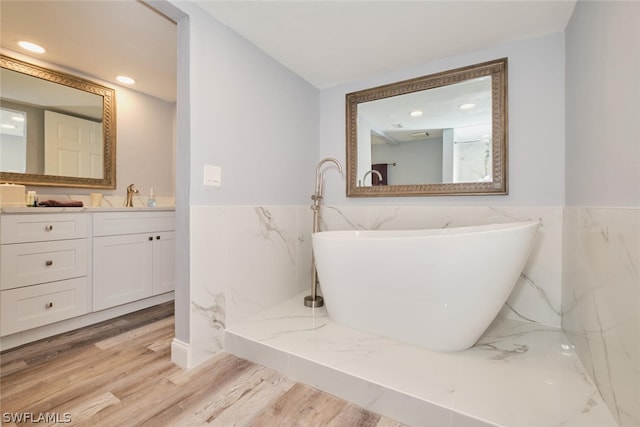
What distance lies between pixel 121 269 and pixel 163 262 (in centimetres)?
33

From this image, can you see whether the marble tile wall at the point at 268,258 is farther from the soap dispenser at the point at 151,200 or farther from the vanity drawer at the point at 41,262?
the soap dispenser at the point at 151,200

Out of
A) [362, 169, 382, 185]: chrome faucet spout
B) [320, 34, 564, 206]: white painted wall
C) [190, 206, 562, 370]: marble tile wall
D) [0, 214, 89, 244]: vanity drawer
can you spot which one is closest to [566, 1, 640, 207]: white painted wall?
[320, 34, 564, 206]: white painted wall

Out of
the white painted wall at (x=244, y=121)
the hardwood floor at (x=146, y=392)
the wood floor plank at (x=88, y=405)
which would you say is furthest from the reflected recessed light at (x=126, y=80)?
the wood floor plank at (x=88, y=405)

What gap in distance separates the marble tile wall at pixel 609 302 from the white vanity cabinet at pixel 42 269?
8.96ft

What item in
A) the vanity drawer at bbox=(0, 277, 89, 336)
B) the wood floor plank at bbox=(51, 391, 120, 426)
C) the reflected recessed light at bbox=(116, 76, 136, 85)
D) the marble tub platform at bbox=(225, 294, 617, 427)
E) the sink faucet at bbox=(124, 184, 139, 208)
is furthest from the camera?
the sink faucet at bbox=(124, 184, 139, 208)

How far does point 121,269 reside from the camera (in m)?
2.09

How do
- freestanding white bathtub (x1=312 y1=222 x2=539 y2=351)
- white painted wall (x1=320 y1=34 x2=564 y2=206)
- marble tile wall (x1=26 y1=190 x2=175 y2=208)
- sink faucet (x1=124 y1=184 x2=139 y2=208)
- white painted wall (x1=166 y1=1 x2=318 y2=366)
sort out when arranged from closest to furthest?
freestanding white bathtub (x1=312 y1=222 x2=539 y2=351) → white painted wall (x1=166 y1=1 x2=318 y2=366) → white painted wall (x1=320 y1=34 x2=564 y2=206) → marble tile wall (x1=26 y1=190 x2=175 y2=208) → sink faucet (x1=124 y1=184 x2=139 y2=208)

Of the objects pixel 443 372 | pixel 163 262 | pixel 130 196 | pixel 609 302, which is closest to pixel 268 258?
pixel 163 262

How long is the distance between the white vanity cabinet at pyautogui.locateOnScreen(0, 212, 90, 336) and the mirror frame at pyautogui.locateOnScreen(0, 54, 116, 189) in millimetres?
572

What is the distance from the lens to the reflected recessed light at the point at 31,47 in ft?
6.35

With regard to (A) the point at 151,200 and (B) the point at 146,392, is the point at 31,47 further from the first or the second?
(B) the point at 146,392

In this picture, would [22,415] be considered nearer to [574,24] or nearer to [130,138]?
[130,138]

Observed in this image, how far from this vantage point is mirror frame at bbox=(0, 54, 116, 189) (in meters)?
2.01

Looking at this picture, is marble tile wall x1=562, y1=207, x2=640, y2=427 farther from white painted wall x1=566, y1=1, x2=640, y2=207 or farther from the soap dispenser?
the soap dispenser
